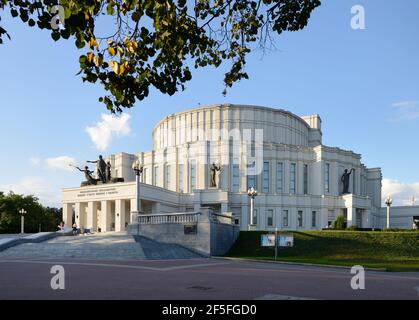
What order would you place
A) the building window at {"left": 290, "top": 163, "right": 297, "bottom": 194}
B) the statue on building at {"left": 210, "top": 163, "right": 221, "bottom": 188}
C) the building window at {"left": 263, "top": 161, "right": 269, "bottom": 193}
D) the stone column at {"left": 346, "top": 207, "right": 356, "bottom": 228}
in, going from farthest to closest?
1. the building window at {"left": 290, "top": 163, "right": 297, "bottom": 194}
2. the building window at {"left": 263, "top": 161, "right": 269, "bottom": 193}
3. the stone column at {"left": 346, "top": 207, "right": 356, "bottom": 228}
4. the statue on building at {"left": 210, "top": 163, "right": 221, "bottom": 188}

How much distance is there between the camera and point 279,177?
6844cm

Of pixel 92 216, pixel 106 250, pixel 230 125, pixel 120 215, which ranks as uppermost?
pixel 230 125

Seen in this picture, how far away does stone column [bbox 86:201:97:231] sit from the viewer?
58969 mm

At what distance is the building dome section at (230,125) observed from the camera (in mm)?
74025

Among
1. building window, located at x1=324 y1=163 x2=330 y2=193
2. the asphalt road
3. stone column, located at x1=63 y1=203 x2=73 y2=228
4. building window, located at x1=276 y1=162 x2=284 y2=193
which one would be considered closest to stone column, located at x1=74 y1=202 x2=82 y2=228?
stone column, located at x1=63 y1=203 x2=73 y2=228

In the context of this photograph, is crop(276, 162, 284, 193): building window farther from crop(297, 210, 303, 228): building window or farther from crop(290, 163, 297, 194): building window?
crop(297, 210, 303, 228): building window

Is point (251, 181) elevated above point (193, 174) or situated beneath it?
situated beneath

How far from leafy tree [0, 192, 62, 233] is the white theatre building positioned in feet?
52.5

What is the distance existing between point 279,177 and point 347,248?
105ft

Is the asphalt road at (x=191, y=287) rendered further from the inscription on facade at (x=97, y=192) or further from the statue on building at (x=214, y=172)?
the statue on building at (x=214, y=172)

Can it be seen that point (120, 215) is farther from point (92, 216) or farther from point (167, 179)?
point (167, 179)

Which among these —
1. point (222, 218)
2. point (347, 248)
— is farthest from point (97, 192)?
point (347, 248)

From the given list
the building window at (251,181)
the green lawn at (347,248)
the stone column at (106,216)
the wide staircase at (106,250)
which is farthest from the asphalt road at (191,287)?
the building window at (251,181)
